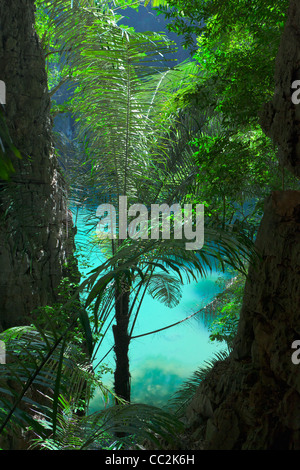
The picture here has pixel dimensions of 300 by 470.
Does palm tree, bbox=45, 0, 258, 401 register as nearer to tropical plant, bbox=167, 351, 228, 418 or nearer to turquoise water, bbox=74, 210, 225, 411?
tropical plant, bbox=167, 351, 228, 418


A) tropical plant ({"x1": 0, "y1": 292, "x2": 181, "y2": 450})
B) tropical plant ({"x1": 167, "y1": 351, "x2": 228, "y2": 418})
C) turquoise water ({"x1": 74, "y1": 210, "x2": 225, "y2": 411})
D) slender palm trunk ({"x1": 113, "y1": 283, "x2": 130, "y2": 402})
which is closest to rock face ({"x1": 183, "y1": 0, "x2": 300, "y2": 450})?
tropical plant ({"x1": 0, "y1": 292, "x2": 181, "y2": 450})

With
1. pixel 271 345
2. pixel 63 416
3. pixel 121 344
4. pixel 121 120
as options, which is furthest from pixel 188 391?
pixel 121 120

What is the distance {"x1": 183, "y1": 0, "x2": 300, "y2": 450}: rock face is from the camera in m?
1.55

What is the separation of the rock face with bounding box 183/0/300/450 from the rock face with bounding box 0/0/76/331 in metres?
2.00

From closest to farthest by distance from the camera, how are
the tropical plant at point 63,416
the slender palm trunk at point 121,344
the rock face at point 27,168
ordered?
the tropical plant at point 63,416
the rock face at point 27,168
the slender palm trunk at point 121,344

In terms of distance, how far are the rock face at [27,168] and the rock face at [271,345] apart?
6.55 feet

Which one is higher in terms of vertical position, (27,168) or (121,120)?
(121,120)

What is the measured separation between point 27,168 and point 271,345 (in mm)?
2515

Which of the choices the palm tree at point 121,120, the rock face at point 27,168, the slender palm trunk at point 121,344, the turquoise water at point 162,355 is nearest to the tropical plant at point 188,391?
the palm tree at point 121,120

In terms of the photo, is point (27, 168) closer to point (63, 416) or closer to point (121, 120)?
point (121, 120)

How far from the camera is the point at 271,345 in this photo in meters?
1.70

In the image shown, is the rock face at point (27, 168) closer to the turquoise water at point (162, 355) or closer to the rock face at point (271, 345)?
the rock face at point (271, 345)

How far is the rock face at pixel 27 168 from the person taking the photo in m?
3.29
